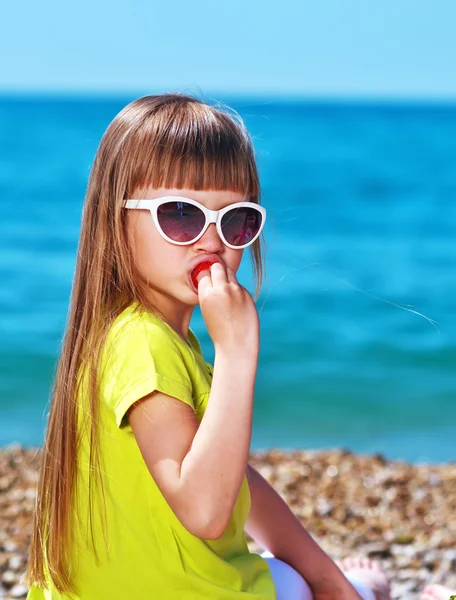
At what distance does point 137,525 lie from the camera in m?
2.35

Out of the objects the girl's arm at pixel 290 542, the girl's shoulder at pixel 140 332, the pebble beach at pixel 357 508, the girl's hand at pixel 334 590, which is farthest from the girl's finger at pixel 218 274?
the pebble beach at pixel 357 508

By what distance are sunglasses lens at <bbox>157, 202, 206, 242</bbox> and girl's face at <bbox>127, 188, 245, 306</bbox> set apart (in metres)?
0.03

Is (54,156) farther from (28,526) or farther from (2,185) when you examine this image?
(28,526)

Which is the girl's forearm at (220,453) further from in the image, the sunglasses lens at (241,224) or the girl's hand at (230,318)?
the sunglasses lens at (241,224)

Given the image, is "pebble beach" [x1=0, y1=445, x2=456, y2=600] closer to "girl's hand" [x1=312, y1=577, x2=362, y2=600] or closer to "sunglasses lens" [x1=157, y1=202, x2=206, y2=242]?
"girl's hand" [x1=312, y1=577, x2=362, y2=600]

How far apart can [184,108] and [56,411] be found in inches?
31.6

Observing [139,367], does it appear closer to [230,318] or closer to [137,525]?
[230,318]

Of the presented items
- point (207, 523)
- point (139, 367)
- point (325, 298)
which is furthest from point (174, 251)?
point (325, 298)

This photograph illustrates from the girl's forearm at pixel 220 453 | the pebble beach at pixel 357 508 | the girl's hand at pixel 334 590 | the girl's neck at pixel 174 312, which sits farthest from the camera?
the pebble beach at pixel 357 508

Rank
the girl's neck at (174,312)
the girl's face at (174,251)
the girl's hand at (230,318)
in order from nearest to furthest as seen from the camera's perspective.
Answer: the girl's hand at (230,318), the girl's face at (174,251), the girl's neck at (174,312)

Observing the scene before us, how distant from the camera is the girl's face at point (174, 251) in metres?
2.33

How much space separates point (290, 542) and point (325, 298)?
9.95 meters

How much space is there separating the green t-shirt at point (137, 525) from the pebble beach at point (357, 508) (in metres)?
1.57

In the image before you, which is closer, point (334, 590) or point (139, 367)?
point (139, 367)
